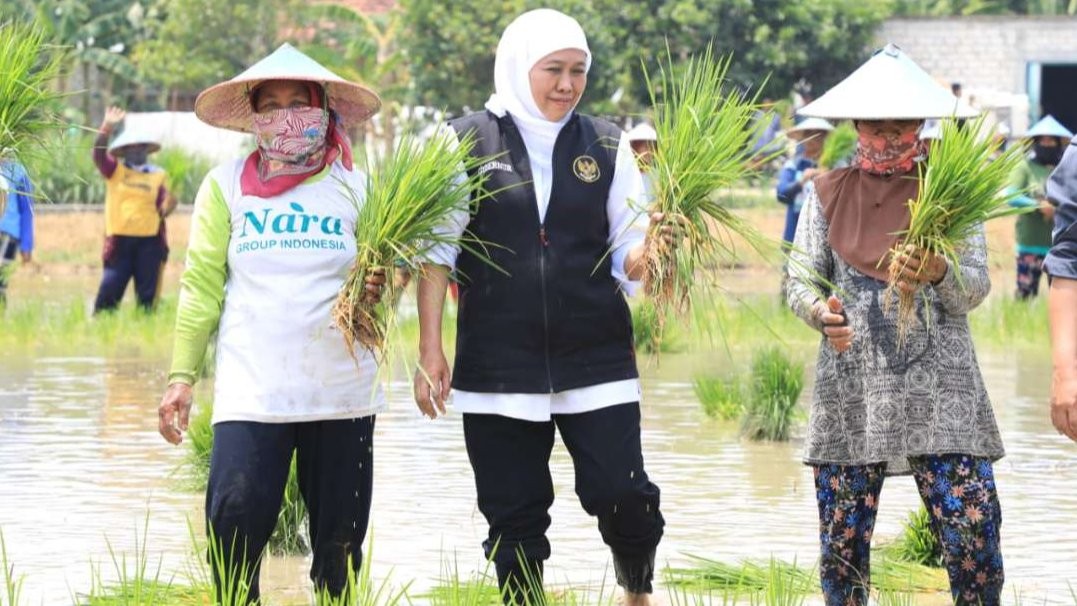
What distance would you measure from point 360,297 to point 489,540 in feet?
2.90

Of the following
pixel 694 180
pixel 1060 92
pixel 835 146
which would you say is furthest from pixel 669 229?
pixel 1060 92

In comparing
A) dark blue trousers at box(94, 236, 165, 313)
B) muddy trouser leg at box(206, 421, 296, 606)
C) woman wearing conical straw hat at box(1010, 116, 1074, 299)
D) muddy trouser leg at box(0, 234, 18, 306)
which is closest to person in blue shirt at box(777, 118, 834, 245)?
woman wearing conical straw hat at box(1010, 116, 1074, 299)

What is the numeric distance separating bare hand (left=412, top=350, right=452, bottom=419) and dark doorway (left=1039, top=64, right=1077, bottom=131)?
37.5m

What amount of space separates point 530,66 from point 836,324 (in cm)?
110

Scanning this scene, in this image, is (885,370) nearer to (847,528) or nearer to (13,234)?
(847,528)

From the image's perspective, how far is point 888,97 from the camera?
5766 millimetres

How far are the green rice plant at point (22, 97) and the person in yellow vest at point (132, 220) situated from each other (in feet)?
30.2

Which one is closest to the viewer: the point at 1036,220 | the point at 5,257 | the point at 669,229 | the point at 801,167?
the point at 669,229

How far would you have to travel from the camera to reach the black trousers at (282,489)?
18.0 ft

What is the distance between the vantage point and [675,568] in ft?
22.0

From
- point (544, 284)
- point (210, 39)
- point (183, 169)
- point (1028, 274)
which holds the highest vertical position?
point (210, 39)

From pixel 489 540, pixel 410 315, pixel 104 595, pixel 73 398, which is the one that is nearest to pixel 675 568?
pixel 489 540

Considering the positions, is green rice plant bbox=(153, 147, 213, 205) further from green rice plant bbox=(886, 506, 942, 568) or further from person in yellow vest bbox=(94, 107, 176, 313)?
green rice plant bbox=(886, 506, 942, 568)

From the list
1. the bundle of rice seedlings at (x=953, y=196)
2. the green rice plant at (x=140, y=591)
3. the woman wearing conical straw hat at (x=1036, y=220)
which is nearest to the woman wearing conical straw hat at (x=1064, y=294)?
the bundle of rice seedlings at (x=953, y=196)
